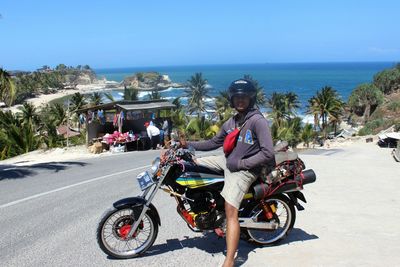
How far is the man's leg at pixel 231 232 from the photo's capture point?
4.60m

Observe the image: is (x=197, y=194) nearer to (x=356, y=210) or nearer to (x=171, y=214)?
(x=171, y=214)

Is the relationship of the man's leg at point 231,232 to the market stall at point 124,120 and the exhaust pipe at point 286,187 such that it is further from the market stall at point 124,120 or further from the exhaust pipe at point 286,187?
the market stall at point 124,120

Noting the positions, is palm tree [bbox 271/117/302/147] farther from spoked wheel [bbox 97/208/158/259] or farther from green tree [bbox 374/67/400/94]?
green tree [bbox 374/67/400/94]

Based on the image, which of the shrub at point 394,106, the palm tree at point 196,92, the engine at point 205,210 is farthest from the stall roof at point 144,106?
the palm tree at point 196,92

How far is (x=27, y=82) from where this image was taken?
14838cm

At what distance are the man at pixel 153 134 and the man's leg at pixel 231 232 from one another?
16.4m

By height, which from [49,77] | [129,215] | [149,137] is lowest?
[49,77]

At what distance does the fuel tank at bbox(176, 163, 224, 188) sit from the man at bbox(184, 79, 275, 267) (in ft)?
0.38

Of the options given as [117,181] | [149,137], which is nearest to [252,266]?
[117,181]

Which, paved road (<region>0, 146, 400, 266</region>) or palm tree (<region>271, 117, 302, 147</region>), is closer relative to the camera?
paved road (<region>0, 146, 400, 266</region>)

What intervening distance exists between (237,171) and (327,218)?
8.21 ft

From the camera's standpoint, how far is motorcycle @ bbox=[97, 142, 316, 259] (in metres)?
4.92

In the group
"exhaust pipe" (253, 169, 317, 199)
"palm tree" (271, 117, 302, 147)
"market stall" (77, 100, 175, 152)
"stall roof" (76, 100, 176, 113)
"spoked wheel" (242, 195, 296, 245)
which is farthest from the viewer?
"palm tree" (271, 117, 302, 147)

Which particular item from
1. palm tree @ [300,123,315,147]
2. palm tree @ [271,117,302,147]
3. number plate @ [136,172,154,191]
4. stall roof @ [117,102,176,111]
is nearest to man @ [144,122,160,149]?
stall roof @ [117,102,176,111]
